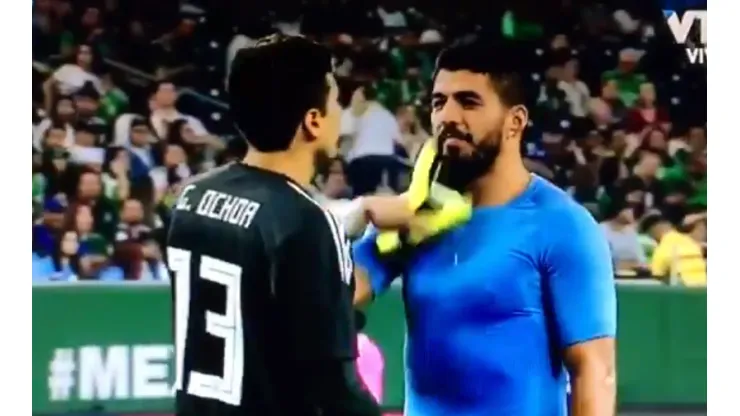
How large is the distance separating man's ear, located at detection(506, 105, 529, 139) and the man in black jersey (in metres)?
0.37

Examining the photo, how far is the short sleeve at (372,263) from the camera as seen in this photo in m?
2.17

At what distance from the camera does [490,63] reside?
224 cm

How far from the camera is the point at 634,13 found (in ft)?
7.73

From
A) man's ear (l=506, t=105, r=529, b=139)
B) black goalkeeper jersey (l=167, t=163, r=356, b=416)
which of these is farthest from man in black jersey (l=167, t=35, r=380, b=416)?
man's ear (l=506, t=105, r=529, b=139)

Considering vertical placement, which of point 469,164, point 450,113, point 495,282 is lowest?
point 495,282

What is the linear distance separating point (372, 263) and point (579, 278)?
41 cm

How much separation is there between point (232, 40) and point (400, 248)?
53 cm

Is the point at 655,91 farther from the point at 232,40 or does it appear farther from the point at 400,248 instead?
the point at 232,40

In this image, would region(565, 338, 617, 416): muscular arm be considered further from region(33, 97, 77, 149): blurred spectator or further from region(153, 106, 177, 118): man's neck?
region(33, 97, 77, 149): blurred spectator

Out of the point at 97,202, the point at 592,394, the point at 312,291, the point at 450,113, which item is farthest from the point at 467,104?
the point at 97,202

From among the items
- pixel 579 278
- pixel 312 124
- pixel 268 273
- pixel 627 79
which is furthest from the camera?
pixel 627 79

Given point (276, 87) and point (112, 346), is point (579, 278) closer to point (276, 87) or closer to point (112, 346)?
point (276, 87)

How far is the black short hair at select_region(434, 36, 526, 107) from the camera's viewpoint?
2.23 m
